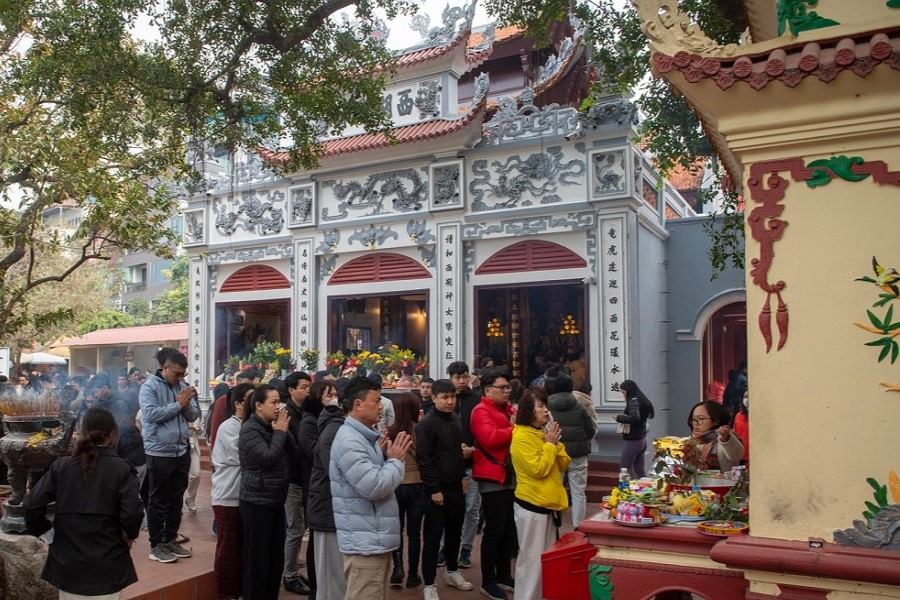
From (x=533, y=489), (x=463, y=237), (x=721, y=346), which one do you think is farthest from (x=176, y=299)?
(x=533, y=489)

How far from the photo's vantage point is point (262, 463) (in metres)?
4.78

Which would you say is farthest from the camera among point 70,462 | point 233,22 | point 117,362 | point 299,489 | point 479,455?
point 117,362

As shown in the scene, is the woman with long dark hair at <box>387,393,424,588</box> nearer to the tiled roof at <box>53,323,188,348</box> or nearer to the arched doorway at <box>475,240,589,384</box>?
the arched doorway at <box>475,240,589,384</box>

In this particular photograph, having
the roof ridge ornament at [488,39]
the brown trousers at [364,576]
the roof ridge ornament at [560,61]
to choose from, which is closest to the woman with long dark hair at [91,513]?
the brown trousers at [364,576]

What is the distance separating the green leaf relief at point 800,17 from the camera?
10.9ft

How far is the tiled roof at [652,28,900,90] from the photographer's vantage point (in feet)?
9.97

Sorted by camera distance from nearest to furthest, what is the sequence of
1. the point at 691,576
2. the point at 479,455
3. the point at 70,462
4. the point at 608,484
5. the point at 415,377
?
the point at 691,576, the point at 70,462, the point at 479,455, the point at 608,484, the point at 415,377

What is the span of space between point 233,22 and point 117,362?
2392 centimetres

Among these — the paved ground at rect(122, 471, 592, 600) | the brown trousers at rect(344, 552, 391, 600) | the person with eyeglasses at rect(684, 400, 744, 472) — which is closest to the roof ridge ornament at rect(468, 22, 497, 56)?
the paved ground at rect(122, 471, 592, 600)

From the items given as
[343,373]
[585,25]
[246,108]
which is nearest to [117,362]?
[343,373]

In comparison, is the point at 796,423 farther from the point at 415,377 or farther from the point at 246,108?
the point at 415,377

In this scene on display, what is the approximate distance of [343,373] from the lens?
40.3ft

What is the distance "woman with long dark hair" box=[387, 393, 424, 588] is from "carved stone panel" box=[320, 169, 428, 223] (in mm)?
7293

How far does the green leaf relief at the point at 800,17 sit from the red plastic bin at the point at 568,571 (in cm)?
279
